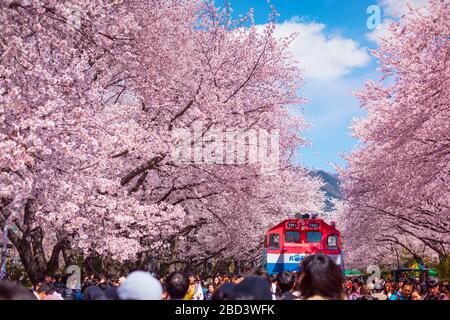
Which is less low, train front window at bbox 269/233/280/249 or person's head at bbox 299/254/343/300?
train front window at bbox 269/233/280/249

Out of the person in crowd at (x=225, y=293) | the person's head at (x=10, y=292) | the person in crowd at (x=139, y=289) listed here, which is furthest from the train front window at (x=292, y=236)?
the person's head at (x=10, y=292)

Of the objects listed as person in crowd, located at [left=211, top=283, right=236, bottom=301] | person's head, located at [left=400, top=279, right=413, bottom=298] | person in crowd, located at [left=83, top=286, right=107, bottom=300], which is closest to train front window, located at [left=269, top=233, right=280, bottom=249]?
person's head, located at [left=400, top=279, right=413, bottom=298]

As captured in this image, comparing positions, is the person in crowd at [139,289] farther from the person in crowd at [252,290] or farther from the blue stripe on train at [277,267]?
the blue stripe on train at [277,267]

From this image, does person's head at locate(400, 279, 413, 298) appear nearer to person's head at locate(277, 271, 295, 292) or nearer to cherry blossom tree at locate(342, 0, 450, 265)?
person's head at locate(277, 271, 295, 292)

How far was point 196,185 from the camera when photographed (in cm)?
1995

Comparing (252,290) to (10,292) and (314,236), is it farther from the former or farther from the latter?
(314,236)

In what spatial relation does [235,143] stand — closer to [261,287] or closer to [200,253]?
[261,287]

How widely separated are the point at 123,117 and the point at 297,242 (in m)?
8.43

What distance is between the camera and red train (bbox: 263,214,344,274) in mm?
18797

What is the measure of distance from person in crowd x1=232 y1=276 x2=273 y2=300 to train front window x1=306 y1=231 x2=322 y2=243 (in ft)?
48.4

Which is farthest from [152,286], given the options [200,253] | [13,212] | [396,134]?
[200,253]

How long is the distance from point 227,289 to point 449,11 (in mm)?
11397

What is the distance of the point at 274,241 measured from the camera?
19.4 metres

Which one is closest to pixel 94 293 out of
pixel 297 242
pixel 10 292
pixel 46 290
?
pixel 10 292
